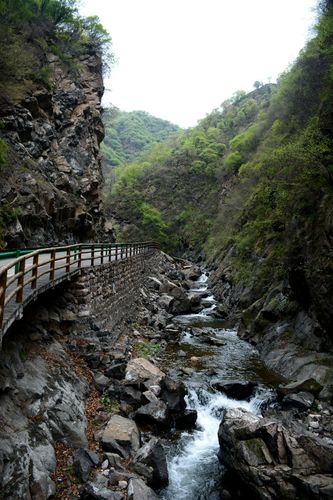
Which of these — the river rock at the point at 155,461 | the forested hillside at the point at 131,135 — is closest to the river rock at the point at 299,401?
the river rock at the point at 155,461

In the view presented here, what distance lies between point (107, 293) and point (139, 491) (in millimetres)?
8625

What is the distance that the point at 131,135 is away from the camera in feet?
402

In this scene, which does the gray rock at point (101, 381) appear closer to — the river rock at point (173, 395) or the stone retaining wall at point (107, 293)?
the river rock at point (173, 395)

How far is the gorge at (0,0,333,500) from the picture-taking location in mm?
6691

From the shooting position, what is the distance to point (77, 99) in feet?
99.6

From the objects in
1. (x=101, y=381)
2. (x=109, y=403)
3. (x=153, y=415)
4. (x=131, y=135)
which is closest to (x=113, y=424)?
(x=109, y=403)

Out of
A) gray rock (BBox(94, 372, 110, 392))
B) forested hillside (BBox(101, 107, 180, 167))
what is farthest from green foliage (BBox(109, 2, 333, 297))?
forested hillside (BBox(101, 107, 180, 167))

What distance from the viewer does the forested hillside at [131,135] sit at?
343 feet

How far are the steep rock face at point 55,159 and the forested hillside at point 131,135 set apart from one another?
64.8 metres

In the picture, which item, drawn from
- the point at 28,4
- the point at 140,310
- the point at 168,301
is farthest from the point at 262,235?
the point at 28,4

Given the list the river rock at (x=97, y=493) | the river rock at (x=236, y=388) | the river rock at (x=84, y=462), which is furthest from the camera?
the river rock at (x=236, y=388)

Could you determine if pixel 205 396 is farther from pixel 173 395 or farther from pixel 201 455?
pixel 201 455

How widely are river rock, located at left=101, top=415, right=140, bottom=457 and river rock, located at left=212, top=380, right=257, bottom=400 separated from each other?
13.0 ft

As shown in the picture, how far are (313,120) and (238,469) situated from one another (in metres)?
15.3
